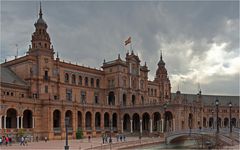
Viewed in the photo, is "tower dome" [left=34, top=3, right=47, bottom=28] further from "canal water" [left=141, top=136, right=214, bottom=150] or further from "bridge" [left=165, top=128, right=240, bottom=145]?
"canal water" [left=141, top=136, right=214, bottom=150]

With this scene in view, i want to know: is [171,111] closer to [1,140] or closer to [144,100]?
[144,100]

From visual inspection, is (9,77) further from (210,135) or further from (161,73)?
(161,73)

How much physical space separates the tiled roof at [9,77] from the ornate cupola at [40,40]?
20.5 ft

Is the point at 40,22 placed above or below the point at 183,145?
above

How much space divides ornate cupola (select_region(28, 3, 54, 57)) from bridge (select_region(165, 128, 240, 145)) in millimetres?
32718

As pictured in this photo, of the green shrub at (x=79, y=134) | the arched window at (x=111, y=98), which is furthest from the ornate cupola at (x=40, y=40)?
the arched window at (x=111, y=98)

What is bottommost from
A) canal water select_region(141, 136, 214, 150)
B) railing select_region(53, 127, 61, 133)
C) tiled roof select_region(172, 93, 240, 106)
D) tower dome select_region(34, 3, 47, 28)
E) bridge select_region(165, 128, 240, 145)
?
canal water select_region(141, 136, 214, 150)

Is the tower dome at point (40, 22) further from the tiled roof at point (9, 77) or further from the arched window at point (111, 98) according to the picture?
the arched window at point (111, 98)

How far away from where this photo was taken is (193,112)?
82.1 m

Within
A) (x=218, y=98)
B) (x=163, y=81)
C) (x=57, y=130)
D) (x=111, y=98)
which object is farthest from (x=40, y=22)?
(x=218, y=98)

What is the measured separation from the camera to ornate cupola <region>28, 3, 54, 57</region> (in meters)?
76.7

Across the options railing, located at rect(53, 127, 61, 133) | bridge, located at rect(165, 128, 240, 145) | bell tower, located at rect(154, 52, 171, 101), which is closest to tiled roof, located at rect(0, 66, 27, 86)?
railing, located at rect(53, 127, 61, 133)

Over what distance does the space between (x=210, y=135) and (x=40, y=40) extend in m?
42.4

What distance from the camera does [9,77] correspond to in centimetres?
7344
